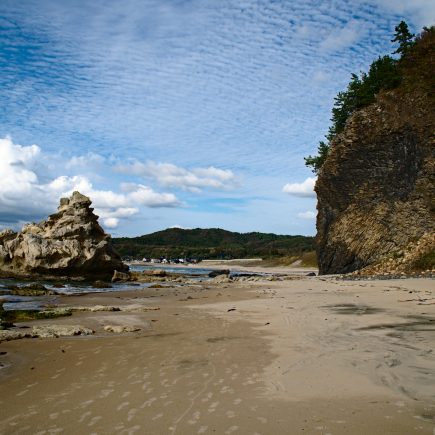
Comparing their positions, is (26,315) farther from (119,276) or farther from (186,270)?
(186,270)

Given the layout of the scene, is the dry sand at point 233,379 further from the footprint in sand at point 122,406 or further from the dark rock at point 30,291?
the dark rock at point 30,291

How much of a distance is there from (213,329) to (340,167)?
31.1 m

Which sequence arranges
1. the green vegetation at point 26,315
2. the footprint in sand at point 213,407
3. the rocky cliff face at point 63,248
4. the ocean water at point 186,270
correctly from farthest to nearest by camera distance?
the ocean water at point 186,270, the rocky cliff face at point 63,248, the green vegetation at point 26,315, the footprint in sand at point 213,407

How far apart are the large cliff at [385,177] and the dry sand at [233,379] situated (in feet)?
70.2

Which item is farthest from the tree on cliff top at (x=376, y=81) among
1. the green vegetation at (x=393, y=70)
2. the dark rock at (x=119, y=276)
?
the dark rock at (x=119, y=276)

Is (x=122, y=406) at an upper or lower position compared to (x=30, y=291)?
upper

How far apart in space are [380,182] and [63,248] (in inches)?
1146

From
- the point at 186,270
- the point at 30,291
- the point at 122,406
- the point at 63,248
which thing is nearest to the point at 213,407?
the point at 122,406

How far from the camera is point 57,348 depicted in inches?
355

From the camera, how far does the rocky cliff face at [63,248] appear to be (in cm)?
3762

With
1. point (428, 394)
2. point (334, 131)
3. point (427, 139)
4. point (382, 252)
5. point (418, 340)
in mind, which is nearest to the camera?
point (428, 394)

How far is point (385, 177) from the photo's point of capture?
111ft

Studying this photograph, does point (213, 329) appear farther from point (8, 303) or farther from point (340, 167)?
point (340, 167)

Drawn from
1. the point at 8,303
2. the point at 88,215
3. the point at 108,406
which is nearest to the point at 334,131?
the point at 88,215
